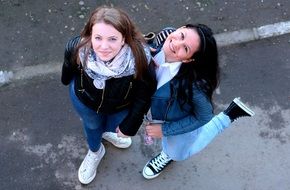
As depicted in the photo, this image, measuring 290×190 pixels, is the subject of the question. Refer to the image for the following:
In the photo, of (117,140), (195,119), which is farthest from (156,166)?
(195,119)

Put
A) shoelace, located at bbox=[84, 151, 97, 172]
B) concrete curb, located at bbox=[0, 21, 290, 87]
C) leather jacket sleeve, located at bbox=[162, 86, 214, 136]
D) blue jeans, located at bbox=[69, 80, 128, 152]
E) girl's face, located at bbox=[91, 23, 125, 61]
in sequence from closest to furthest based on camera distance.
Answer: girl's face, located at bbox=[91, 23, 125, 61]
leather jacket sleeve, located at bbox=[162, 86, 214, 136]
blue jeans, located at bbox=[69, 80, 128, 152]
shoelace, located at bbox=[84, 151, 97, 172]
concrete curb, located at bbox=[0, 21, 290, 87]

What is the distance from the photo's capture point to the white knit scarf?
97.8 inches

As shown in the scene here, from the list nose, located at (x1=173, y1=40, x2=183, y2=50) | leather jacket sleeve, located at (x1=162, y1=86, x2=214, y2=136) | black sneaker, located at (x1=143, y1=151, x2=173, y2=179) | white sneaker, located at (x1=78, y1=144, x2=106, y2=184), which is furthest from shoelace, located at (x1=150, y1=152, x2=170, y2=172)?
nose, located at (x1=173, y1=40, x2=183, y2=50)

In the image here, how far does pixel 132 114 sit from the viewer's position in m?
2.87

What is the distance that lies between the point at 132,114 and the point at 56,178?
1228mm

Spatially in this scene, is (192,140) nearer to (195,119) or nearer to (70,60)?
(195,119)

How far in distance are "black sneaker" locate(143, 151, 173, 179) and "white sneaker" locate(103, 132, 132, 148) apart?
26cm

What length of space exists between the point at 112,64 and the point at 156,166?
148cm

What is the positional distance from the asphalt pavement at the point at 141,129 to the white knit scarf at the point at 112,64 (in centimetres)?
148

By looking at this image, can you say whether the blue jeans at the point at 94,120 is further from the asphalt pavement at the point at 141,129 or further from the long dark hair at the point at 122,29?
the asphalt pavement at the point at 141,129

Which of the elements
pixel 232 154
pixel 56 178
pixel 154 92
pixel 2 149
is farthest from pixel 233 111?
pixel 2 149

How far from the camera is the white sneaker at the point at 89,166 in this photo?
12.0 feet

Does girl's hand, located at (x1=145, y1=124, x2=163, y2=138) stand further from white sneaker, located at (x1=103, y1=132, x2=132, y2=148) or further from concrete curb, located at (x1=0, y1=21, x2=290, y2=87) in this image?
concrete curb, located at (x1=0, y1=21, x2=290, y2=87)

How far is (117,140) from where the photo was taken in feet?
12.5
